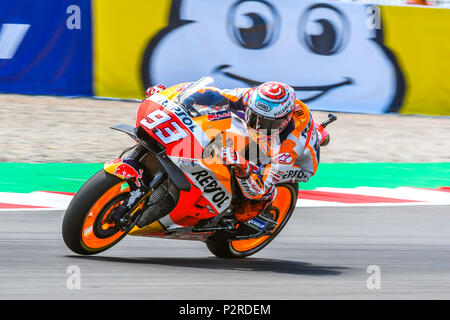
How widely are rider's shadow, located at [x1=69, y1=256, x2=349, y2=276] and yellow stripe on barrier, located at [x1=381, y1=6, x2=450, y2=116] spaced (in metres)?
6.74

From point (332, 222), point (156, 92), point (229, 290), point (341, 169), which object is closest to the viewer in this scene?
point (229, 290)

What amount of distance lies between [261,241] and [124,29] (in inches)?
231

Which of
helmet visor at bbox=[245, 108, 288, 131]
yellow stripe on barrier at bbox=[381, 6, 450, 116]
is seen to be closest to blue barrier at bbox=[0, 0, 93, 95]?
yellow stripe on barrier at bbox=[381, 6, 450, 116]

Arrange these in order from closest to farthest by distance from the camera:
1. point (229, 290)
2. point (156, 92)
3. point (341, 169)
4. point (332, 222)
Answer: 1. point (229, 290)
2. point (156, 92)
3. point (332, 222)
4. point (341, 169)

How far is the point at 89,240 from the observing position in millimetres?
5016

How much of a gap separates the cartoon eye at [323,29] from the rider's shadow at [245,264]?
620 cm

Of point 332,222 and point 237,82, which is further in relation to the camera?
point 237,82

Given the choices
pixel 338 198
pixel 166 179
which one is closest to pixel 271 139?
pixel 166 179

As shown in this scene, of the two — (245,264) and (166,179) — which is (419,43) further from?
(166,179)

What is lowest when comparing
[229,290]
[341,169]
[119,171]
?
[341,169]

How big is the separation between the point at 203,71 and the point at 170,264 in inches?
246

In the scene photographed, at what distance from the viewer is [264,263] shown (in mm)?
5781

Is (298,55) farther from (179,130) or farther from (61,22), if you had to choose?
(179,130)

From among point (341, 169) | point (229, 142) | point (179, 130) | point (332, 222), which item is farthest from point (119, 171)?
point (341, 169)
